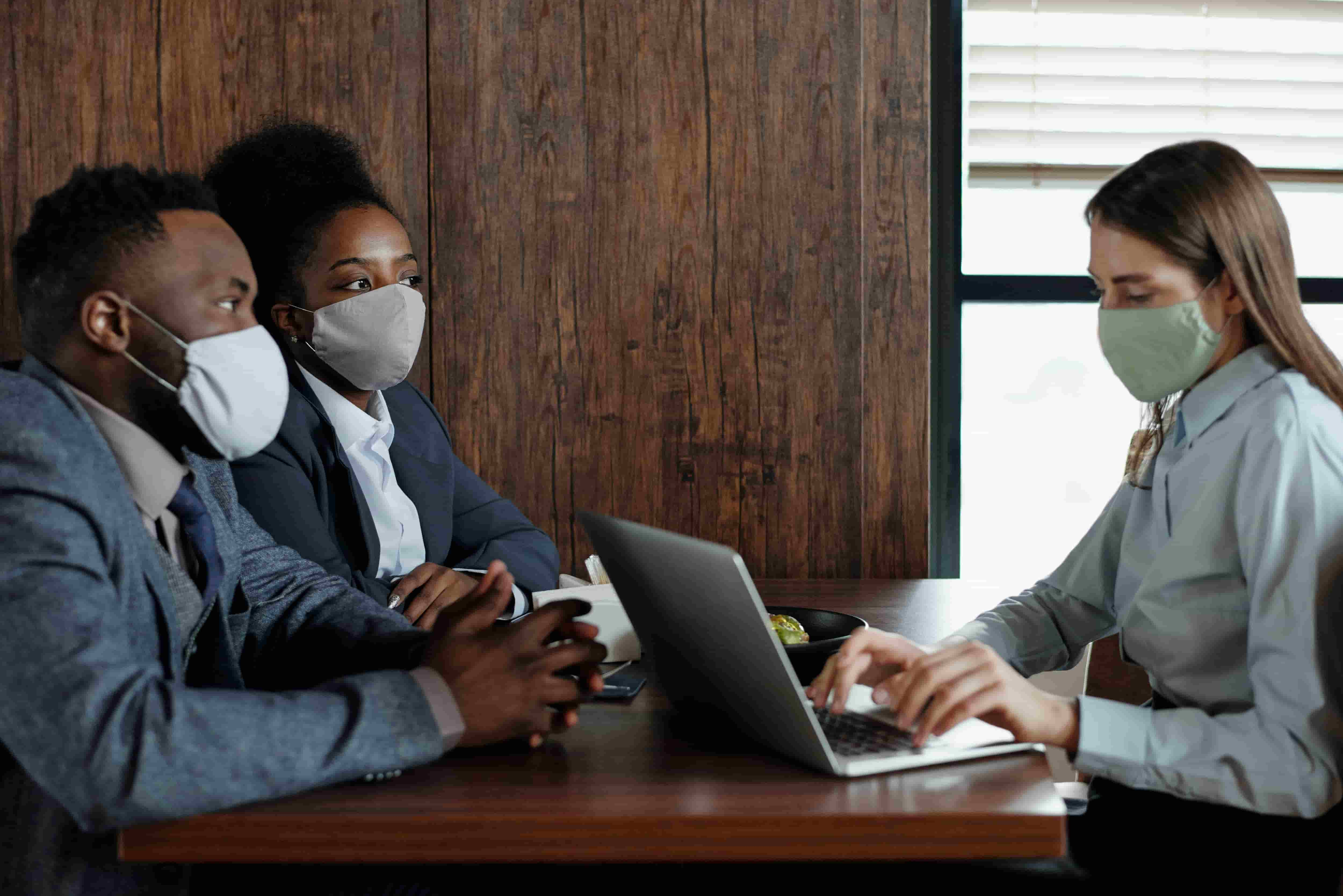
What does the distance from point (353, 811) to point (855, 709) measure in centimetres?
48

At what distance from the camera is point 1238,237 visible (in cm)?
114

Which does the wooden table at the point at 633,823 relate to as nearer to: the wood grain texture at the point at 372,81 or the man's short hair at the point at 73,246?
the man's short hair at the point at 73,246

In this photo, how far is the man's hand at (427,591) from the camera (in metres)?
1.52

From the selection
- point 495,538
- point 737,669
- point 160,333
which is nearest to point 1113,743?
point 737,669

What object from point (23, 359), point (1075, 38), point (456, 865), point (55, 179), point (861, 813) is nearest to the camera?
point (861, 813)

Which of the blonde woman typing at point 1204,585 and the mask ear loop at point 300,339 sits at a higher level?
the mask ear loop at point 300,339

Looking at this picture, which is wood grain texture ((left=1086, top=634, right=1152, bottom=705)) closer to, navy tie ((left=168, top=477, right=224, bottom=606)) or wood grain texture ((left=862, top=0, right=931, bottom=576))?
wood grain texture ((left=862, top=0, right=931, bottom=576))

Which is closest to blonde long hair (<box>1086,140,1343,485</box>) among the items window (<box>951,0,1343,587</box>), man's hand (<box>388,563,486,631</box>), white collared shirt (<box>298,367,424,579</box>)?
man's hand (<box>388,563,486,631</box>)

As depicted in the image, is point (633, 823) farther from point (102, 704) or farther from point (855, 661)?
point (102, 704)

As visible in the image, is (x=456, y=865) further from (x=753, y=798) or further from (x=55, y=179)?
(x=55, y=179)

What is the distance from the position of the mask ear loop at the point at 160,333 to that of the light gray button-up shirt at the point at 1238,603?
879mm

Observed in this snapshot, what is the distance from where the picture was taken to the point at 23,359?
0.96 metres

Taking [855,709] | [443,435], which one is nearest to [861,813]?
[855,709]

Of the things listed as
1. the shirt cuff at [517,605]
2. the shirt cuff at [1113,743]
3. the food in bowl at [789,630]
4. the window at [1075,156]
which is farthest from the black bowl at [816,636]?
the window at [1075,156]
